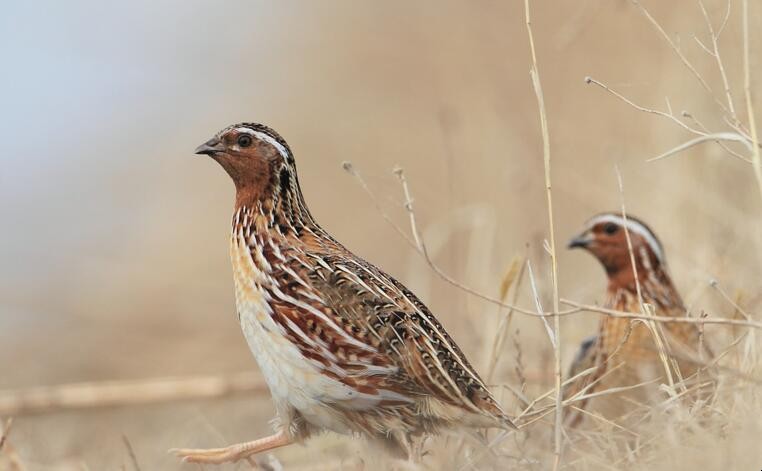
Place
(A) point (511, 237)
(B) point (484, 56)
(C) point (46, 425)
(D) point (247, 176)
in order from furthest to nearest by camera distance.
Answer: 1. (B) point (484, 56)
2. (A) point (511, 237)
3. (C) point (46, 425)
4. (D) point (247, 176)

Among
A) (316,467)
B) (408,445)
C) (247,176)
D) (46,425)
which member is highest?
(247,176)

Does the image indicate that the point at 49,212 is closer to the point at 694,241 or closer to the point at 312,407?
the point at 694,241

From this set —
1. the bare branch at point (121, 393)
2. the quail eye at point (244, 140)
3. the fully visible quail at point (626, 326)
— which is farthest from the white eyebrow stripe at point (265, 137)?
the bare branch at point (121, 393)

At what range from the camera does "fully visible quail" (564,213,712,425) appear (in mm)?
6418

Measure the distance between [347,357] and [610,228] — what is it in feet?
8.60

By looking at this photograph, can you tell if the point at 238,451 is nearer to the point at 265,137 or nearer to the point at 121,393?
the point at 265,137

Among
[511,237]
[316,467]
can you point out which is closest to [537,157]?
[511,237]

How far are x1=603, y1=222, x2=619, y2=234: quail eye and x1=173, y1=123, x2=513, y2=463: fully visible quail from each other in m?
2.21

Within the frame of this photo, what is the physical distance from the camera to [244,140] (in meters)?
5.80

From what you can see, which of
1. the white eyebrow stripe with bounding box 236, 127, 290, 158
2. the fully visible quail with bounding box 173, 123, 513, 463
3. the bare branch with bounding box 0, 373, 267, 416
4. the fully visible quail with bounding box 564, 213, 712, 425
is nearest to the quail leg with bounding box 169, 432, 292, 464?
the fully visible quail with bounding box 173, 123, 513, 463

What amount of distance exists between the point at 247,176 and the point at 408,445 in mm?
1409

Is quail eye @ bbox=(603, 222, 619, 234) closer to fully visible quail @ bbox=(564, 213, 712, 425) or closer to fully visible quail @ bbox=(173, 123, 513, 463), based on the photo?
fully visible quail @ bbox=(564, 213, 712, 425)

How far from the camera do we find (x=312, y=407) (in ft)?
17.1

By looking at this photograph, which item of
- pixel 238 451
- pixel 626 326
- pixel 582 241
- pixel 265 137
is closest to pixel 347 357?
pixel 238 451
